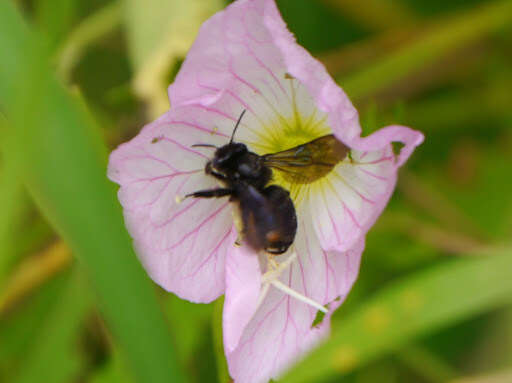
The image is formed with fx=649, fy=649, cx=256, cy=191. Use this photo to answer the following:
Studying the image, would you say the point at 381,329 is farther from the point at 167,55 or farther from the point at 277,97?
the point at 167,55

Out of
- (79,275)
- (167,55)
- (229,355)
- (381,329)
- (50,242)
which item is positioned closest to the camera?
(229,355)

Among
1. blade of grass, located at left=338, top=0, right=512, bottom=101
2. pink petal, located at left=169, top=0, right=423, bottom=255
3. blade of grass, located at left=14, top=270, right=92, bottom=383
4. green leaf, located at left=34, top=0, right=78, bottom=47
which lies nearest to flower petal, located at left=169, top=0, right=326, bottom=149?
pink petal, located at left=169, top=0, right=423, bottom=255

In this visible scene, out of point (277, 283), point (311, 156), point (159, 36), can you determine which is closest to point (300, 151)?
point (311, 156)

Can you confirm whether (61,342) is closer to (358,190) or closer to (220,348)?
(220,348)

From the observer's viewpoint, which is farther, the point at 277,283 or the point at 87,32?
the point at 87,32

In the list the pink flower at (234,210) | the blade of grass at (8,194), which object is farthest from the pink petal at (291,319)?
the blade of grass at (8,194)

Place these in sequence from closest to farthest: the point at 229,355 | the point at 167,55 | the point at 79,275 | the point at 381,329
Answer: the point at 229,355
the point at 381,329
the point at 167,55
the point at 79,275

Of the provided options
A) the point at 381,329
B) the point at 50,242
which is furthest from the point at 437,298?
the point at 50,242
